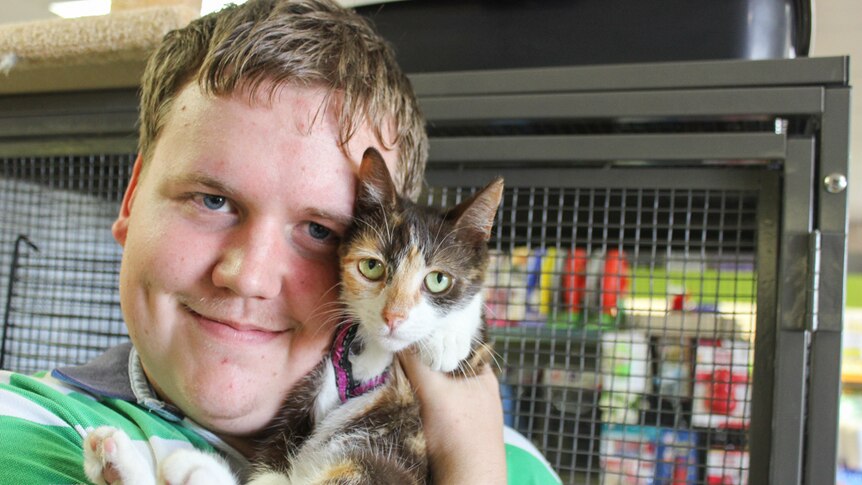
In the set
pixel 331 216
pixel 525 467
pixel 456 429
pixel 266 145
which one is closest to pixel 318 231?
pixel 331 216

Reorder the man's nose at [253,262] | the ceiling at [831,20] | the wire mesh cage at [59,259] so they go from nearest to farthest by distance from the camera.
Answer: the man's nose at [253,262], the wire mesh cage at [59,259], the ceiling at [831,20]

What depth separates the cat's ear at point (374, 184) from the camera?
0.87 m

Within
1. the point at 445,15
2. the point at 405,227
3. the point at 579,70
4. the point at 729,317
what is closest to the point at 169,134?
the point at 405,227

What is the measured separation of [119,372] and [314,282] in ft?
1.10

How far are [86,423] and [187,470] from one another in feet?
0.69

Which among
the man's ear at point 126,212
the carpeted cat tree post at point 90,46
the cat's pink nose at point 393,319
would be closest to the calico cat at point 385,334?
the cat's pink nose at point 393,319

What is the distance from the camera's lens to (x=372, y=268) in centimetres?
93

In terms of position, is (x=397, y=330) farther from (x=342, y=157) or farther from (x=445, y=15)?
(x=445, y=15)

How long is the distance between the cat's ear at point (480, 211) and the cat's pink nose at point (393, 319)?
0.56ft

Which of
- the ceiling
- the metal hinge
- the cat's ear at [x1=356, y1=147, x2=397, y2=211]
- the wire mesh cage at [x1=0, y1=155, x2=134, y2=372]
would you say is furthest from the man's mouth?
the ceiling

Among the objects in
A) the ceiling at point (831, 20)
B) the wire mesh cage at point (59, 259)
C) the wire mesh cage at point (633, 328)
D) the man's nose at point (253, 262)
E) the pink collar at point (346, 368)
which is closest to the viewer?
the man's nose at point (253, 262)

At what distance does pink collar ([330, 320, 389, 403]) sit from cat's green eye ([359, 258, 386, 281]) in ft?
0.22

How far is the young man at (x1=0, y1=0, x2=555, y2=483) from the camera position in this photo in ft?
2.72

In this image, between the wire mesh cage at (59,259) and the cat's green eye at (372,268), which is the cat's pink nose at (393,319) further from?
the wire mesh cage at (59,259)
